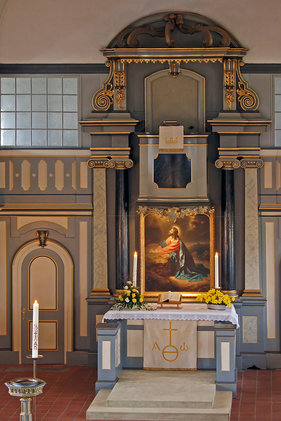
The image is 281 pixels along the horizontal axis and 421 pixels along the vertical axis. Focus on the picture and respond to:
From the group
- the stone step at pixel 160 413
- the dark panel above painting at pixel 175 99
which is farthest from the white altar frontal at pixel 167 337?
the dark panel above painting at pixel 175 99

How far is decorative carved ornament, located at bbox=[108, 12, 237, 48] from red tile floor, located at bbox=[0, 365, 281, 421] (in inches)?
246

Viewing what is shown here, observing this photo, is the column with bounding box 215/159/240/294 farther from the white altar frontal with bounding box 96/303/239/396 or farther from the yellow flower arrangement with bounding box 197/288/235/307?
the white altar frontal with bounding box 96/303/239/396

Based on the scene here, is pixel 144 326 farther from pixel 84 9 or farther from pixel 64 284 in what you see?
pixel 84 9

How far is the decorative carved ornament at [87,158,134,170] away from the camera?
14.2m

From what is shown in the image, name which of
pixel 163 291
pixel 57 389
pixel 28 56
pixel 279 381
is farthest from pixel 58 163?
pixel 279 381

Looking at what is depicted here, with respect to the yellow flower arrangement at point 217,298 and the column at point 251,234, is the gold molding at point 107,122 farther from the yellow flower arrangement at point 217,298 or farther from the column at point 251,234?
the yellow flower arrangement at point 217,298

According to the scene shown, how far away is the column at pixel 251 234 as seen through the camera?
1420cm

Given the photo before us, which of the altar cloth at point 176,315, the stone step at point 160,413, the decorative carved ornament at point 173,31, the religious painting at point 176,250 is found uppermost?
the decorative carved ornament at point 173,31

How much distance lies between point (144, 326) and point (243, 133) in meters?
4.12

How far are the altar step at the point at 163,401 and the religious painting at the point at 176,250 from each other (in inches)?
86.8

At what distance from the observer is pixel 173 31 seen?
14.2 m

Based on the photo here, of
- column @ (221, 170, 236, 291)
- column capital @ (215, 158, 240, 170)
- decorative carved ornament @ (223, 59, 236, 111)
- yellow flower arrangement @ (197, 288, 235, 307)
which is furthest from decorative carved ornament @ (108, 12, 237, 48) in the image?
yellow flower arrangement @ (197, 288, 235, 307)

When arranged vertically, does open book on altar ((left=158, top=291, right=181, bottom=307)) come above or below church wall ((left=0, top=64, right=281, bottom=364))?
below

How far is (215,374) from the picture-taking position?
12828 millimetres
